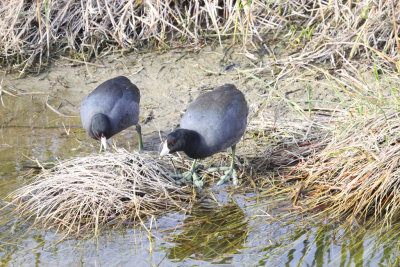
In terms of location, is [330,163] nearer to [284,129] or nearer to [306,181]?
[306,181]

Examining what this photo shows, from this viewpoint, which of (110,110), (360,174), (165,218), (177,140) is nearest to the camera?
(360,174)

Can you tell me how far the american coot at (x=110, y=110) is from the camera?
500 cm

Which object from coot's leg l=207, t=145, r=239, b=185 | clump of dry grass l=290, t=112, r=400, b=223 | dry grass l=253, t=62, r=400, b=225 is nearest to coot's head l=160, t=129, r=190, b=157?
coot's leg l=207, t=145, r=239, b=185

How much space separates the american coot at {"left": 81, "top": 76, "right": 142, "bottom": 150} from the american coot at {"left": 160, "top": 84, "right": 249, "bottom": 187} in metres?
0.79

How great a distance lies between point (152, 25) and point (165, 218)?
2.98 m

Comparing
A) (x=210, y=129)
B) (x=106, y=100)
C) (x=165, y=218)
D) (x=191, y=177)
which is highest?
(x=210, y=129)

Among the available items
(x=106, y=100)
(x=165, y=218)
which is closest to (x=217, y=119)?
(x=165, y=218)

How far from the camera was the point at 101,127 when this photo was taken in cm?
494

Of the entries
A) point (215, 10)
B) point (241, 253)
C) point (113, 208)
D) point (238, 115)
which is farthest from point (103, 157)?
point (215, 10)

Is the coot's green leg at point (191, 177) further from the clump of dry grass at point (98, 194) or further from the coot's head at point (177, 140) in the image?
the coot's head at point (177, 140)

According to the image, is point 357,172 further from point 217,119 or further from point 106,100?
point 106,100

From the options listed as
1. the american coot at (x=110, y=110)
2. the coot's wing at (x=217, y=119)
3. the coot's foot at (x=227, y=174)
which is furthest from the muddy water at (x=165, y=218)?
the coot's wing at (x=217, y=119)

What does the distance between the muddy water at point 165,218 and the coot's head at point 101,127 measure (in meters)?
0.37

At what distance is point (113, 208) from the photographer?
4105mm
